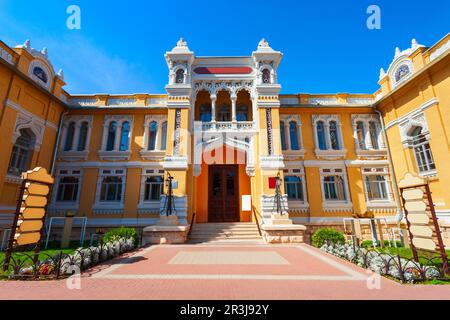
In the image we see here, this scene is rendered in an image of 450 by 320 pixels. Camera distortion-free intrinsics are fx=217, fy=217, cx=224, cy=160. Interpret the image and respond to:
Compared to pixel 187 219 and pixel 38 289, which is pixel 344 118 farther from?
pixel 38 289

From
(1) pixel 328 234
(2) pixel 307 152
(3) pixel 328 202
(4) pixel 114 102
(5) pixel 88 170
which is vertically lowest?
(1) pixel 328 234

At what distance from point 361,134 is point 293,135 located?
177 inches

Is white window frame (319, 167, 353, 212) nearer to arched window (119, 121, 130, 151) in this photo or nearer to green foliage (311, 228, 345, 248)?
green foliage (311, 228, 345, 248)

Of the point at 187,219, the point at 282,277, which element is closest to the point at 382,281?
the point at 282,277

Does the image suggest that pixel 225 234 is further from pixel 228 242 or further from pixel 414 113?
pixel 414 113

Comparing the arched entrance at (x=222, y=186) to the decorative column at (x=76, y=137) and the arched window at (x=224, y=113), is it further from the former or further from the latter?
the decorative column at (x=76, y=137)

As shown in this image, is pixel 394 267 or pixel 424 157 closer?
pixel 394 267

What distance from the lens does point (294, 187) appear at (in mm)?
13781

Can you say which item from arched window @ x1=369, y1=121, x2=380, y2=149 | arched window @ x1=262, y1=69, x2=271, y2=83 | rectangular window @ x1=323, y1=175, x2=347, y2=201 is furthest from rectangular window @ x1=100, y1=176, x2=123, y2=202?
arched window @ x1=369, y1=121, x2=380, y2=149

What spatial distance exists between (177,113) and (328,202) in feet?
34.8

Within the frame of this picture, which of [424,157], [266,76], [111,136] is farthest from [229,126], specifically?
[424,157]

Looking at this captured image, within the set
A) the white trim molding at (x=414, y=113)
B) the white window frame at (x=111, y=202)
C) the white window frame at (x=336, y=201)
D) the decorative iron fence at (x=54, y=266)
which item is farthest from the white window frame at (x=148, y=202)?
the white trim molding at (x=414, y=113)

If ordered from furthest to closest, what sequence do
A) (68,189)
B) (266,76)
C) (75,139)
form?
(75,139), (68,189), (266,76)
